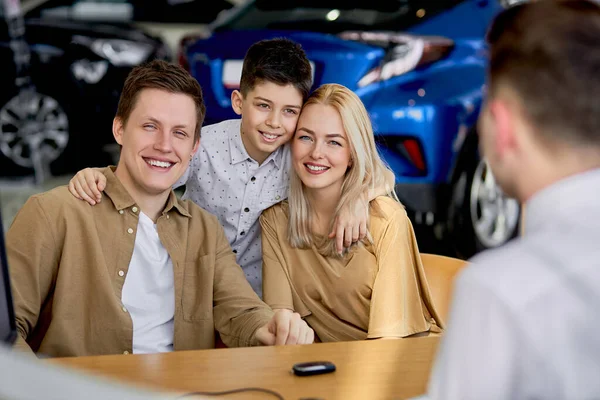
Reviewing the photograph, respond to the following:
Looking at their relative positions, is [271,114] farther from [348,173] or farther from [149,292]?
[149,292]

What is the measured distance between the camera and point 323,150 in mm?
2223

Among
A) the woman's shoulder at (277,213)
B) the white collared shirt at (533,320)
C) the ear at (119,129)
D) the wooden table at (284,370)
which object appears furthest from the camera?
the woman's shoulder at (277,213)

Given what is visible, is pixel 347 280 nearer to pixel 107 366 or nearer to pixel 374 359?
pixel 374 359

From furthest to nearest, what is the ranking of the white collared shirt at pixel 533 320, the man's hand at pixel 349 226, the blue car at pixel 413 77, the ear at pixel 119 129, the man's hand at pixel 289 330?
the blue car at pixel 413 77 → the man's hand at pixel 349 226 → the ear at pixel 119 129 → the man's hand at pixel 289 330 → the white collared shirt at pixel 533 320

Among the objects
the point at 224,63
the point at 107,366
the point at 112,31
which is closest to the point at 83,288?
the point at 107,366

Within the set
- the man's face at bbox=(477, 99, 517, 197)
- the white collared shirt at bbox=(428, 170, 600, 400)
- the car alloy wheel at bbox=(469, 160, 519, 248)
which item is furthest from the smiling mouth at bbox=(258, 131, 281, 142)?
the car alloy wheel at bbox=(469, 160, 519, 248)

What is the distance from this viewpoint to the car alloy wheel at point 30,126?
5.32m

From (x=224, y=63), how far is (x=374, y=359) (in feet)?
7.21

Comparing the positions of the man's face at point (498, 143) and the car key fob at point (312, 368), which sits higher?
the man's face at point (498, 143)

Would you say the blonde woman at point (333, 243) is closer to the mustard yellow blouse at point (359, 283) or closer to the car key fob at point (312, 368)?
the mustard yellow blouse at point (359, 283)

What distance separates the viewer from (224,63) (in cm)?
355

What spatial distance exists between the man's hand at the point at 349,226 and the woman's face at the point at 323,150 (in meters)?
0.10

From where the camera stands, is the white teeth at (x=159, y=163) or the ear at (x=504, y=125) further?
the white teeth at (x=159, y=163)

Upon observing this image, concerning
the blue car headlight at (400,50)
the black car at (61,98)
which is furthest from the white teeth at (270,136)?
the black car at (61,98)
